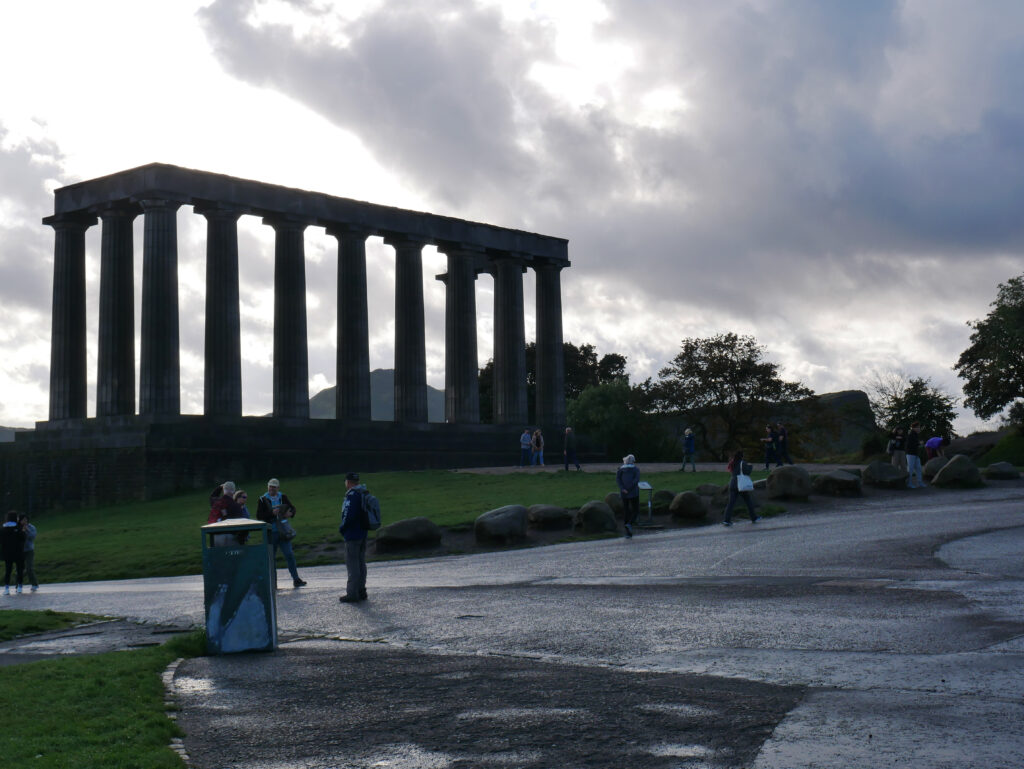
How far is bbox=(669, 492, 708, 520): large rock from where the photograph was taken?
32906mm

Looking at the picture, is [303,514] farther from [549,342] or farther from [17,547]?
[549,342]

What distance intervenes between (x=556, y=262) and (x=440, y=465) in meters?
16.9

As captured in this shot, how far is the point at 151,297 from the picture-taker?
57.7 metres

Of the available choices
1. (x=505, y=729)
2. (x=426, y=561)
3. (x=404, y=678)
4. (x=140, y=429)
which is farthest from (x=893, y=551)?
(x=140, y=429)

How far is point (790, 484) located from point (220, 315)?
34033 mm

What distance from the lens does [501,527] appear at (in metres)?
30.8

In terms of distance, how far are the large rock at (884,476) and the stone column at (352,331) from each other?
32761 millimetres

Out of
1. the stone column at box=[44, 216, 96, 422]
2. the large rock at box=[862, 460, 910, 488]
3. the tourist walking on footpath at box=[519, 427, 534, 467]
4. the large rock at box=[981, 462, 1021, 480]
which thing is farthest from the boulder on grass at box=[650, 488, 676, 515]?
the stone column at box=[44, 216, 96, 422]

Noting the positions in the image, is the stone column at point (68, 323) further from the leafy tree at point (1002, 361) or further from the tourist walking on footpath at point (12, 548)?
the leafy tree at point (1002, 361)

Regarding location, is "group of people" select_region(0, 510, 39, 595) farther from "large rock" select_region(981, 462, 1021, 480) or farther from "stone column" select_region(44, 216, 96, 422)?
"stone column" select_region(44, 216, 96, 422)

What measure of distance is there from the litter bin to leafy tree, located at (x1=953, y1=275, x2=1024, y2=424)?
7312 cm

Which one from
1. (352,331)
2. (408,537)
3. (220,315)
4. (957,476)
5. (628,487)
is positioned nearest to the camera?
(628,487)

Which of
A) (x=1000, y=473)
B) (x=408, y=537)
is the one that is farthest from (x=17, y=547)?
(x=1000, y=473)

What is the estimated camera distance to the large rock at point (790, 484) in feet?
117
